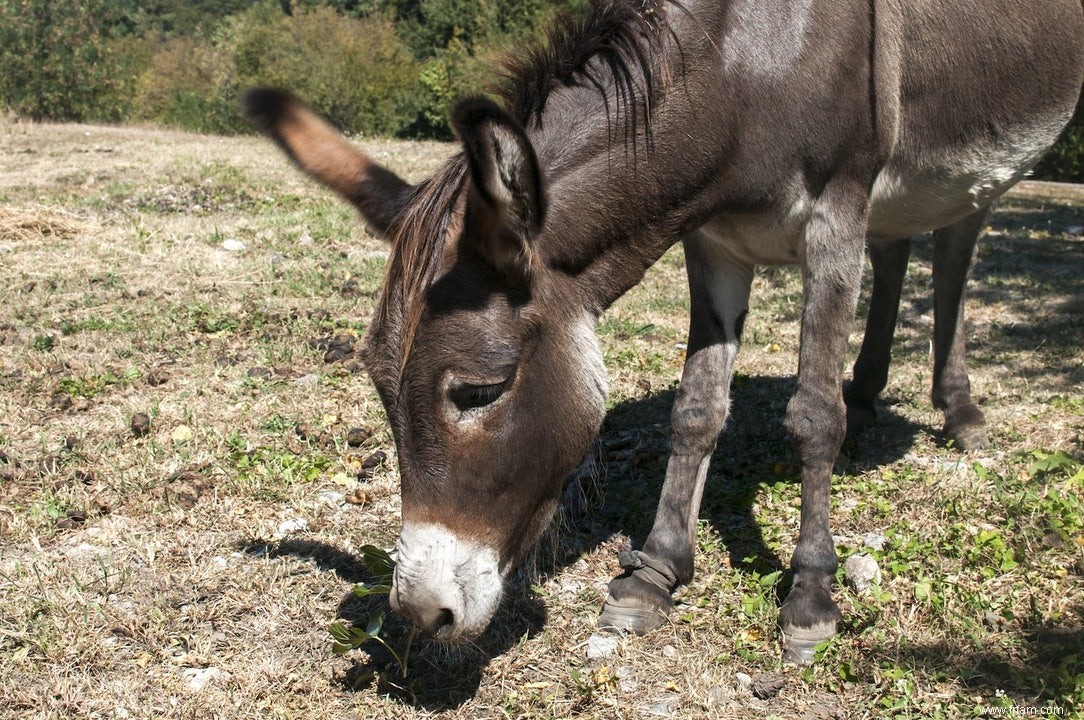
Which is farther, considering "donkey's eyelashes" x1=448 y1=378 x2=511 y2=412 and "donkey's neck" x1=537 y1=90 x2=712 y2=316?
"donkey's neck" x1=537 y1=90 x2=712 y2=316

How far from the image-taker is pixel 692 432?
353cm

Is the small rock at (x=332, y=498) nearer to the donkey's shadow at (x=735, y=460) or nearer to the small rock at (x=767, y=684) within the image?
the donkey's shadow at (x=735, y=460)

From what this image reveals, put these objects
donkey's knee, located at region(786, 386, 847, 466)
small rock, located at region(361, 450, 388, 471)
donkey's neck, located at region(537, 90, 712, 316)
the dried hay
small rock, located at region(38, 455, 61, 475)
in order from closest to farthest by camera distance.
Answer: donkey's neck, located at region(537, 90, 712, 316)
donkey's knee, located at region(786, 386, 847, 466)
small rock, located at region(38, 455, 61, 475)
small rock, located at region(361, 450, 388, 471)
the dried hay

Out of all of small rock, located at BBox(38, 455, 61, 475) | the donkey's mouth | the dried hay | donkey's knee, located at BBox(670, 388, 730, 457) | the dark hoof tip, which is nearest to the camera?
the donkey's mouth

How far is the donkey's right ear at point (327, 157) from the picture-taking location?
2.80 metres

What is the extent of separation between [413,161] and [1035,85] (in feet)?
31.3

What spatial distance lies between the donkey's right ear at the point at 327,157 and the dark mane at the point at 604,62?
48cm

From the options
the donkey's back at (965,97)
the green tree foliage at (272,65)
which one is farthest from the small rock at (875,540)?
the green tree foliage at (272,65)

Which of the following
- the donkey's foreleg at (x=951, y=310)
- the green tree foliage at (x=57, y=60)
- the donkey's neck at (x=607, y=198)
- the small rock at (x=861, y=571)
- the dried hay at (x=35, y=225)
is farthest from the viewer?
the green tree foliage at (x=57, y=60)

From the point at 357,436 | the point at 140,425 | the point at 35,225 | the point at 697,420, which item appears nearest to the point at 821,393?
the point at 697,420

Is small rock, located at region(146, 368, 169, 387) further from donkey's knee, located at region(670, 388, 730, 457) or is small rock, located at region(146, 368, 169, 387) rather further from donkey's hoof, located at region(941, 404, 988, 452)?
donkey's hoof, located at region(941, 404, 988, 452)

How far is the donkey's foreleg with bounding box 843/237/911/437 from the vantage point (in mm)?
4789

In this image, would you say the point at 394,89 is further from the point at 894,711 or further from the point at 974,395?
the point at 894,711

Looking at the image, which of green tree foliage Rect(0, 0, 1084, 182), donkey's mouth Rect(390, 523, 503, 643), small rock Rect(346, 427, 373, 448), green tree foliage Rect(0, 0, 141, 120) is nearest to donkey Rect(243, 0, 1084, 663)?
donkey's mouth Rect(390, 523, 503, 643)
